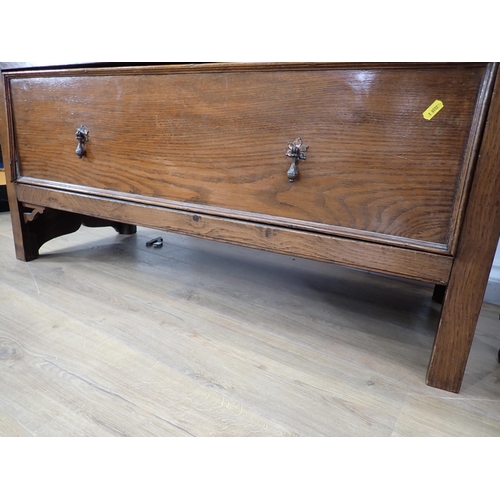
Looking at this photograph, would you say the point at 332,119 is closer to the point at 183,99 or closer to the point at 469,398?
the point at 183,99

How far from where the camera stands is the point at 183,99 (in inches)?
30.9

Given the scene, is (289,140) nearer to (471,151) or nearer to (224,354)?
(471,151)

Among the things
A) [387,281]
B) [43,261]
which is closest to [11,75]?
[43,261]

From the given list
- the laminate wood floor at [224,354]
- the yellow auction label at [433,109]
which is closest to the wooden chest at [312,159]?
the yellow auction label at [433,109]

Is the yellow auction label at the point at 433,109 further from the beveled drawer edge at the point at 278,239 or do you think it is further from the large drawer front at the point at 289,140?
the beveled drawer edge at the point at 278,239

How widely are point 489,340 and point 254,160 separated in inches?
26.6

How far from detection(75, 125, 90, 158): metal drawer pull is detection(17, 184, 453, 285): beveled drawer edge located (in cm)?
11

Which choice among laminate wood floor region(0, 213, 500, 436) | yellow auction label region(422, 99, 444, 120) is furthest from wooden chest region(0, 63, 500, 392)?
laminate wood floor region(0, 213, 500, 436)

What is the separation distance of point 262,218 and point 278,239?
0.18ft

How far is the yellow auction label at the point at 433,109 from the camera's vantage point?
582 mm

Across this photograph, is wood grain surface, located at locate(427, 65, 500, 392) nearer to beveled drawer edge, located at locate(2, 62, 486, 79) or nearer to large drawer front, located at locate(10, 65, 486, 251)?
large drawer front, located at locate(10, 65, 486, 251)

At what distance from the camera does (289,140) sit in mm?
697

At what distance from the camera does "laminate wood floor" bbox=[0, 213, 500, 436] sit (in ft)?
1.92

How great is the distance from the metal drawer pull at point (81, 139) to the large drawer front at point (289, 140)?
13mm
